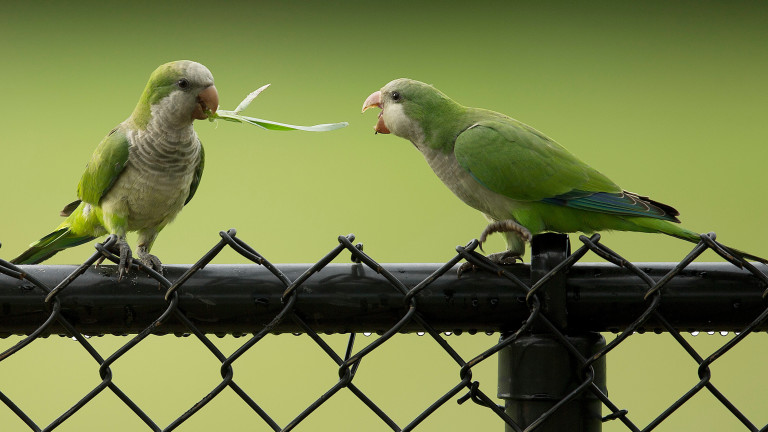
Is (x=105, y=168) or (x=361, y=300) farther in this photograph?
(x=105, y=168)

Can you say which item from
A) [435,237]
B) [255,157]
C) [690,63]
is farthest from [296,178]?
[690,63]

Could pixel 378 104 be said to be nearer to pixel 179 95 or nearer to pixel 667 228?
pixel 179 95

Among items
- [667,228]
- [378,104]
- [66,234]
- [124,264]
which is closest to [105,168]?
[66,234]

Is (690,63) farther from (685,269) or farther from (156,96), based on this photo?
(685,269)

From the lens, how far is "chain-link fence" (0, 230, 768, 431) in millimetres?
1124

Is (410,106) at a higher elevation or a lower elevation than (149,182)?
higher

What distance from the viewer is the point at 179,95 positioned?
7.00ft

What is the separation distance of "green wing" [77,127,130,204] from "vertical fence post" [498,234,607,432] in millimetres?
1358

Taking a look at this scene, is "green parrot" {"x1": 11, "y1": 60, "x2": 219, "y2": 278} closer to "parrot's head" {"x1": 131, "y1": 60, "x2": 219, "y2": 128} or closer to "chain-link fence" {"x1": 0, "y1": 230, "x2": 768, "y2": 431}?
"parrot's head" {"x1": 131, "y1": 60, "x2": 219, "y2": 128}

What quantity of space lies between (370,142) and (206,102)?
1.65 m

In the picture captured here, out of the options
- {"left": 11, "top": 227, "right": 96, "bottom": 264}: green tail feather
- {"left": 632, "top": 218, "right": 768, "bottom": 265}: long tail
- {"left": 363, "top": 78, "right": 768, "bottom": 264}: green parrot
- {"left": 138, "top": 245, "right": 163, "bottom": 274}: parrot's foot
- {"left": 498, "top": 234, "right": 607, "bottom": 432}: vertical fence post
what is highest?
{"left": 363, "top": 78, "right": 768, "bottom": 264}: green parrot

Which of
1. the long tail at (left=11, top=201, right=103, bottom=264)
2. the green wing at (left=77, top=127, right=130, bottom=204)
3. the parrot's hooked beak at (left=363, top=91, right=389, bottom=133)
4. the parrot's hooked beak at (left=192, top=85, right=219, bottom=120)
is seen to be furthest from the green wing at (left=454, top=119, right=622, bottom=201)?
the long tail at (left=11, top=201, right=103, bottom=264)

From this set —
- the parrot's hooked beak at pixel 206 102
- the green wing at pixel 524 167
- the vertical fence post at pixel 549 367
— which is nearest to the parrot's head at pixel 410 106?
the green wing at pixel 524 167

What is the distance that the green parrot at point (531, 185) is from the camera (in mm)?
1902
